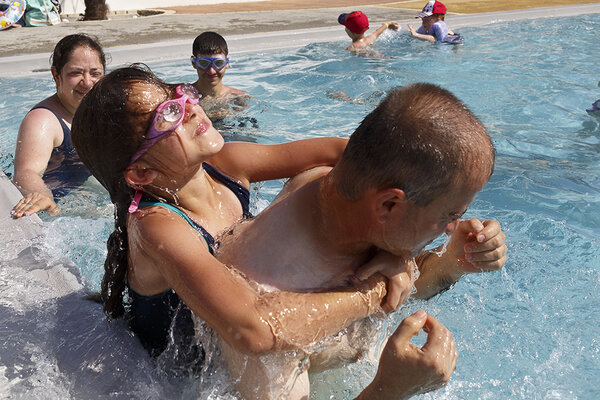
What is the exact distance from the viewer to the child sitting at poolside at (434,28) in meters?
11.1

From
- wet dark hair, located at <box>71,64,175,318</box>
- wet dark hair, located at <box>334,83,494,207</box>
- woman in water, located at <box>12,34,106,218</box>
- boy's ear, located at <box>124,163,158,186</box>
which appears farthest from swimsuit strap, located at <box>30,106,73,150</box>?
wet dark hair, located at <box>334,83,494,207</box>

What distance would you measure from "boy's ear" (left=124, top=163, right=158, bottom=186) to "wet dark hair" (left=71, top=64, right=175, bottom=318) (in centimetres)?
2

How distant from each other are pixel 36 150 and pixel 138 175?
265 cm

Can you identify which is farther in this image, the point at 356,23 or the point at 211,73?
the point at 356,23

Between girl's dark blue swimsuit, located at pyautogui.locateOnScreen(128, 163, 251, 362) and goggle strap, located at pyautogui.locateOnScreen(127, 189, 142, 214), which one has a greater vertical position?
goggle strap, located at pyautogui.locateOnScreen(127, 189, 142, 214)

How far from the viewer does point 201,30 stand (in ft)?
36.8

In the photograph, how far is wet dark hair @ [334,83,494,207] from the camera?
5.92ft

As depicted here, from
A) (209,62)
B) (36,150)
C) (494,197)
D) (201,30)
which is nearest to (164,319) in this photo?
(36,150)

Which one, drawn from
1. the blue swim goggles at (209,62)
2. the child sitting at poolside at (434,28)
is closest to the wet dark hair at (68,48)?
the blue swim goggles at (209,62)

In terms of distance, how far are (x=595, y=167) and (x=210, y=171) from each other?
423cm

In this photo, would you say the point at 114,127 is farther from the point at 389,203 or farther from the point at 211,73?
the point at 211,73

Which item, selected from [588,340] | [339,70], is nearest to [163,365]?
[588,340]

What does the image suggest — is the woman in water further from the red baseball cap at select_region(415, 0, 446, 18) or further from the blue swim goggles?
the red baseball cap at select_region(415, 0, 446, 18)

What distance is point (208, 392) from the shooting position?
2.25 meters
